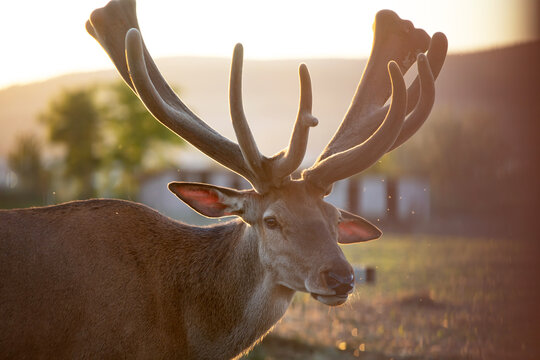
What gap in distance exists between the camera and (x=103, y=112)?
7562 cm

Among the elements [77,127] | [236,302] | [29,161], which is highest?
[236,302]

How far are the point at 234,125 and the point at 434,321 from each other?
602cm

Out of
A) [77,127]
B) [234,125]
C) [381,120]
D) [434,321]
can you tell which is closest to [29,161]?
[77,127]

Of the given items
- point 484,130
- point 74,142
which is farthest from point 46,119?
point 484,130

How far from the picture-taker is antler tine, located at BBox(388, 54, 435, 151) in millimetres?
5848

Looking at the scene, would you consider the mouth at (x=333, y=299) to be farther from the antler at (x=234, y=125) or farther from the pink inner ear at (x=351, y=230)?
the pink inner ear at (x=351, y=230)

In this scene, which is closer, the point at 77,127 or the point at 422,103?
the point at 422,103

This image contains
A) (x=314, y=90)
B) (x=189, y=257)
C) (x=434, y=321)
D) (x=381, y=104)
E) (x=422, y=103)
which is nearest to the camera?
(x=189, y=257)

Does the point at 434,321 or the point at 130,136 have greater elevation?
the point at 434,321

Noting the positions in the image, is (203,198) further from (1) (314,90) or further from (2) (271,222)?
(1) (314,90)

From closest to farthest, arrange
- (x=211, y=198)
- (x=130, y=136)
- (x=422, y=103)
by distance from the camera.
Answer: (x=211, y=198) → (x=422, y=103) → (x=130, y=136)

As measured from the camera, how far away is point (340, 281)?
16.1 ft

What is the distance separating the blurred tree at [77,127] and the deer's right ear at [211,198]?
62874mm

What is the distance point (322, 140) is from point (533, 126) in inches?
4654
